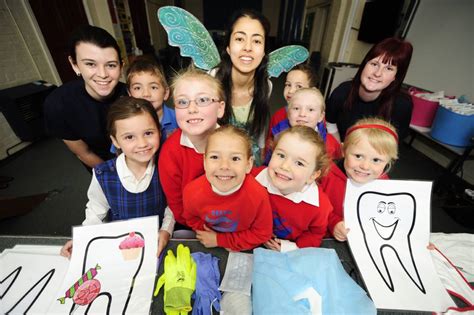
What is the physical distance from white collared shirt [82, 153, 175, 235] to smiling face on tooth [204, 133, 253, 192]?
34 centimetres

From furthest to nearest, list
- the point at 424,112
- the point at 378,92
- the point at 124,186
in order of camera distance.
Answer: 1. the point at 424,112
2. the point at 378,92
3. the point at 124,186

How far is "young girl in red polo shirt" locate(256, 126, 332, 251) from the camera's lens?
775 mm

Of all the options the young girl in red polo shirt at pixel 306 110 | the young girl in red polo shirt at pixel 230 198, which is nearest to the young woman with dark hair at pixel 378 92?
the young girl in red polo shirt at pixel 306 110

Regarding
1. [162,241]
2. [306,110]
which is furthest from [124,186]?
[306,110]

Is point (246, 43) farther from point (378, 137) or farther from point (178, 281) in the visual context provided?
point (178, 281)

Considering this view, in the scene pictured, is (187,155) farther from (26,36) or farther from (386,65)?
(26,36)

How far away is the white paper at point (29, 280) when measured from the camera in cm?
58

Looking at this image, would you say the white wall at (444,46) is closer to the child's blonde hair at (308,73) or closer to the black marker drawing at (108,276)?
the child's blonde hair at (308,73)

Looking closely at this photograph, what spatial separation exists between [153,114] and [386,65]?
1.36 metres

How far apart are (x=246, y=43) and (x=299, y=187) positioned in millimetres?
850

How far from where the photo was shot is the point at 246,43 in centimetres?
116

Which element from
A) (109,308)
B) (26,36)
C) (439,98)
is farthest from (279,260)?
(26,36)

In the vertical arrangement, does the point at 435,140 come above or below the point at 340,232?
below

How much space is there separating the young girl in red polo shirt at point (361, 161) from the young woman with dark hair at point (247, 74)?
56 cm
